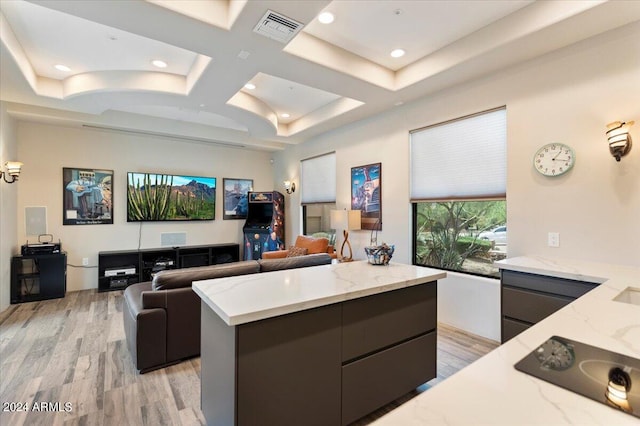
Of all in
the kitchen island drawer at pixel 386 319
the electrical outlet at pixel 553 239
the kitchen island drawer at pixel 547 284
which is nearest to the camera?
the kitchen island drawer at pixel 386 319

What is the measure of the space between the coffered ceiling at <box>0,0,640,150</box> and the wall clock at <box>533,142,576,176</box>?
0.88m

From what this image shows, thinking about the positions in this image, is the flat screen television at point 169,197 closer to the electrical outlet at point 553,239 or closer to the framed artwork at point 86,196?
the framed artwork at point 86,196

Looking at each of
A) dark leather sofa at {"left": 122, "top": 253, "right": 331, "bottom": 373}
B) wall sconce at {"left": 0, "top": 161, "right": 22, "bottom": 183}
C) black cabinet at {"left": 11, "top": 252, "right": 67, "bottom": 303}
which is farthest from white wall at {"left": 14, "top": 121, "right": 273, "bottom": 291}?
dark leather sofa at {"left": 122, "top": 253, "right": 331, "bottom": 373}

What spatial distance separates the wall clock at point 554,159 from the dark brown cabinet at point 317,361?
1.68 m

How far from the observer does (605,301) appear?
1420 mm

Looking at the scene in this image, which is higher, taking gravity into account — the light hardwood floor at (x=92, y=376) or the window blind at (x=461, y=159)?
the window blind at (x=461, y=159)

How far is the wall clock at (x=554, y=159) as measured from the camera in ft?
8.67

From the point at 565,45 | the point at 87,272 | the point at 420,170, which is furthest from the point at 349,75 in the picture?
the point at 87,272

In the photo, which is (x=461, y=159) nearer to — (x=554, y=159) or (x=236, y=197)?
(x=554, y=159)

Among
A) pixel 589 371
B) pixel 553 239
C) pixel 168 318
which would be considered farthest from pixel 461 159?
pixel 168 318

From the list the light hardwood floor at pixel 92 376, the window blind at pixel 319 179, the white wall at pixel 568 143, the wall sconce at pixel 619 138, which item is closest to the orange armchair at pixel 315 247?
the window blind at pixel 319 179

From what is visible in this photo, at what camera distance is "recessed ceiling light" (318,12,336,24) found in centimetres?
258

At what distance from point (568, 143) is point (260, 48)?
285 centimetres

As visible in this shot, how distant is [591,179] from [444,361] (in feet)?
6.58
